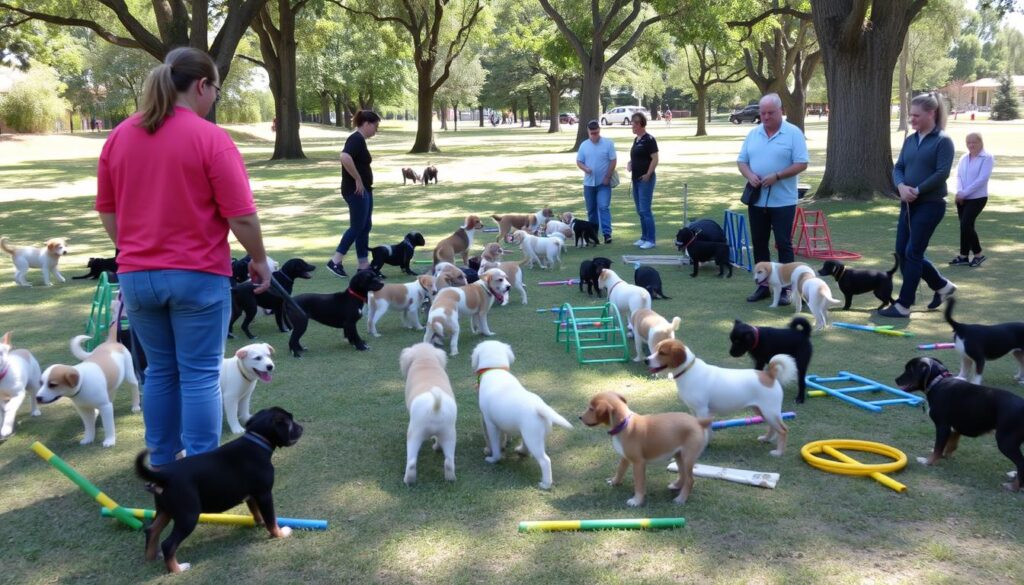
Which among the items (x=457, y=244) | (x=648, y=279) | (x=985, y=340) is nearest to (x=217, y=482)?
(x=985, y=340)

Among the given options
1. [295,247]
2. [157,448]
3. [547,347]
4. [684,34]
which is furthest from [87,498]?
[684,34]

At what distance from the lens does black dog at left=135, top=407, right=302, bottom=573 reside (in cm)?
344

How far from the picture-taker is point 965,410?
444 cm

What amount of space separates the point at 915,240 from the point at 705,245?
302 centimetres

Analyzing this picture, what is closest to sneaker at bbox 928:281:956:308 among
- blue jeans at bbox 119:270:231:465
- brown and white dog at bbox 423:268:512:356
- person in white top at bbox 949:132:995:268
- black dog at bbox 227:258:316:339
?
person in white top at bbox 949:132:995:268

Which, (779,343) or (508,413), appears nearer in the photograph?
(508,413)

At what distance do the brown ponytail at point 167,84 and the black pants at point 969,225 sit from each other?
10.7 m

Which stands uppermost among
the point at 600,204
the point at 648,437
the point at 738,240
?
the point at 600,204

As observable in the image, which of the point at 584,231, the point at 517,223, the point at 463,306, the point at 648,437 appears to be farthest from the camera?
the point at 517,223

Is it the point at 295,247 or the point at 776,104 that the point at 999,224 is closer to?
the point at 776,104

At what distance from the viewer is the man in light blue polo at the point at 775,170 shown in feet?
28.4

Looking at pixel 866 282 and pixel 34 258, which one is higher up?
pixel 34 258

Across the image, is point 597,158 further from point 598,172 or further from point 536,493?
point 536,493

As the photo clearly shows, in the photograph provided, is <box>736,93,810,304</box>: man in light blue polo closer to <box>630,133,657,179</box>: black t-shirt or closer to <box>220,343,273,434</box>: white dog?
<box>630,133,657,179</box>: black t-shirt
